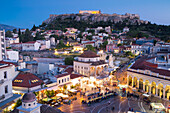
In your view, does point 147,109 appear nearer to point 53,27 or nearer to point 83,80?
point 83,80

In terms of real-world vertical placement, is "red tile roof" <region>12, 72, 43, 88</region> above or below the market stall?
above

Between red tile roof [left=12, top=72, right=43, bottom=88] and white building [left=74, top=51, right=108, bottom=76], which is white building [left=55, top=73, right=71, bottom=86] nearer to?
red tile roof [left=12, top=72, right=43, bottom=88]

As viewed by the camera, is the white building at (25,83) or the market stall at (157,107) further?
the white building at (25,83)

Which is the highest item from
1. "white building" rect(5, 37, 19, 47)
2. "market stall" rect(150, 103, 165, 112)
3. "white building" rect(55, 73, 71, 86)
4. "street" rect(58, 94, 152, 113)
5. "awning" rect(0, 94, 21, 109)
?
"white building" rect(5, 37, 19, 47)

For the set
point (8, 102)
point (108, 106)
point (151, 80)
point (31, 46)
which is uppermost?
point (31, 46)

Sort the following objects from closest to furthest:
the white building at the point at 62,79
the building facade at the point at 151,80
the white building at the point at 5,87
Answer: the white building at the point at 5,87, the building facade at the point at 151,80, the white building at the point at 62,79

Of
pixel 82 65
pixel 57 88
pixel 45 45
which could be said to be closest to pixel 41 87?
pixel 57 88

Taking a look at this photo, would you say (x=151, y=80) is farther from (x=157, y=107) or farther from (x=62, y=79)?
(x=62, y=79)

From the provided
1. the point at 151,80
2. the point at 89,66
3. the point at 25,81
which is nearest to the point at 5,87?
the point at 25,81

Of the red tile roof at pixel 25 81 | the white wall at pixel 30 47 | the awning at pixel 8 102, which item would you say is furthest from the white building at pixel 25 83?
the white wall at pixel 30 47

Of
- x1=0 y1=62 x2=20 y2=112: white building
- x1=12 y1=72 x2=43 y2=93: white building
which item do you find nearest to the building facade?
x1=12 y1=72 x2=43 y2=93: white building

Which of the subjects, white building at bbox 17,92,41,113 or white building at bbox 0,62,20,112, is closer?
white building at bbox 17,92,41,113

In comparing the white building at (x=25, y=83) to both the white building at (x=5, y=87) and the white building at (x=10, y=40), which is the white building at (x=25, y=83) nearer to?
the white building at (x=5, y=87)

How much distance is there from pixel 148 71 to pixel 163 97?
4797 millimetres
